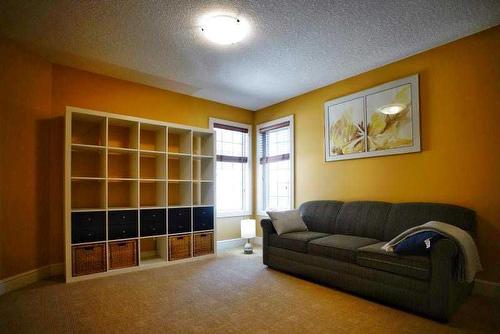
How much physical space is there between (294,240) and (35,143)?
331 centimetres

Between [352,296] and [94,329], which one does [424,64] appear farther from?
[94,329]

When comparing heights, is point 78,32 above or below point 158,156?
above

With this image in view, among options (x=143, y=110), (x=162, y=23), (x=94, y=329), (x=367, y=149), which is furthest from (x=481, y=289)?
(x=143, y=110)

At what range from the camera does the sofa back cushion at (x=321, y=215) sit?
3.85 metres

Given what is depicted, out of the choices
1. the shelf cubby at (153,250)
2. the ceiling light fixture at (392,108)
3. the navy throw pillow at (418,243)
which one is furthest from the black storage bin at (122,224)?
the ceiling light fixture at (392,108)

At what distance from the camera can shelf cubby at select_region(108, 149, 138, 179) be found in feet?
13.1

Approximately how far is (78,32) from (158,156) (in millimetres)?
1861

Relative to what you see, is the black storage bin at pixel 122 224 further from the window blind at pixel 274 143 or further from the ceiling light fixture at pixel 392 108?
the ceiling light fixture at pixel 392 108

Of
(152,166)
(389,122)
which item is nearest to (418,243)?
(389,122)

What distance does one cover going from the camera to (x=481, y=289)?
2.85m

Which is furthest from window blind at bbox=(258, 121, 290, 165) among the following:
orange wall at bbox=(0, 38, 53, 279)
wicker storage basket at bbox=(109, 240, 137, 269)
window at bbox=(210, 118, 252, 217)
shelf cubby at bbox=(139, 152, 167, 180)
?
orange wall at bbox=(0, 38, 53, 279)

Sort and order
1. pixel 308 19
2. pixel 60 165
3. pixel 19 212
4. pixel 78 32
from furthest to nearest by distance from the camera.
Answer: pixel 60 165 → pixel 19 212 → pixel 78 32 → pixel 308 19

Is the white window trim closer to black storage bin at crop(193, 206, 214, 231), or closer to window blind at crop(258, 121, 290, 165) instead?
window blind at crop(258, 121, 290, 165)

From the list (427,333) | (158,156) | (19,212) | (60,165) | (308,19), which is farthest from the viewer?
(158,156)
